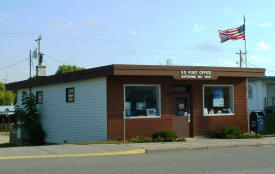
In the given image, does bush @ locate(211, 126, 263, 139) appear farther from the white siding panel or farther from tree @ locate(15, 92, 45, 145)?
tree @ locate(15, 92, 45, 145)

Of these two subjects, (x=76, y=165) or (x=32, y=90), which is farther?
(x=32, y=90)

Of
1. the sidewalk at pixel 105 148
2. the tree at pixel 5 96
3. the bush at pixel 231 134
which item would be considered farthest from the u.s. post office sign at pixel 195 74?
the tree at pixel 5 96

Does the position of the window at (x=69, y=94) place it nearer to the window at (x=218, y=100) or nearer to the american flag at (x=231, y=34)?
the window at (x=218, y=100)

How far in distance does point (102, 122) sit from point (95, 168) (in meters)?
8.11

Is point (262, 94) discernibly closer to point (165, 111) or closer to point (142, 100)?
point (165, 111)

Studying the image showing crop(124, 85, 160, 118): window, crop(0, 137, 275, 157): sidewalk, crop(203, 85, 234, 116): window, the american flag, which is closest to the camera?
crop(0, 137, 275, 157): sidewalk

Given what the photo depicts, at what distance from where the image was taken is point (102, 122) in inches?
752

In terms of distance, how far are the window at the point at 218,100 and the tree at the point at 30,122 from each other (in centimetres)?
968

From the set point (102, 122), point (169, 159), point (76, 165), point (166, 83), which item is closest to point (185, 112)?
point (166, 83)

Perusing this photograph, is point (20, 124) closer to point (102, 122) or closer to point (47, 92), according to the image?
point (47, 92)

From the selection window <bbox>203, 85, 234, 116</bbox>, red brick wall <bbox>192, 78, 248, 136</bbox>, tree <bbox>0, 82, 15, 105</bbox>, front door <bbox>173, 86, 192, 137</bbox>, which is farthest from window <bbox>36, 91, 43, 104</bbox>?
tree <bbox>0, 82, 15, 105</bbox>

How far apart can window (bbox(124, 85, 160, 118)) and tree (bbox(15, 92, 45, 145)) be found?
286 inches

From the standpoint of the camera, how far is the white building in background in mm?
36531

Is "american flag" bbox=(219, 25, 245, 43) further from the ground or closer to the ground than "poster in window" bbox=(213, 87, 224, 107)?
further from the ground
